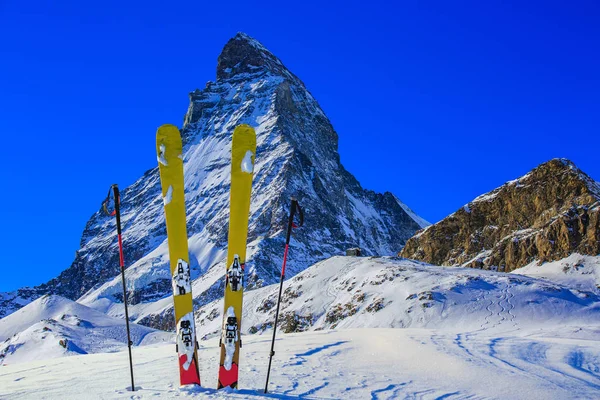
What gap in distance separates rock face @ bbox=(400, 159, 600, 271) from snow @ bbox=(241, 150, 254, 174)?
73278 millimetres

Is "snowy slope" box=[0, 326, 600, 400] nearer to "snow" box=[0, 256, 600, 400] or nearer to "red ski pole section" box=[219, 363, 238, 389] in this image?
"snow" box=[0, 256, 600, 400]

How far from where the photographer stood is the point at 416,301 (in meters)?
56.2

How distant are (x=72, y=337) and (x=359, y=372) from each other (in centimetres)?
7093

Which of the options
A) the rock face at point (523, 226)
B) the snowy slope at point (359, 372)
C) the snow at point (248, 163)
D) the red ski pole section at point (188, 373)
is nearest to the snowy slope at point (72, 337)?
the rock face at point (523, 226)

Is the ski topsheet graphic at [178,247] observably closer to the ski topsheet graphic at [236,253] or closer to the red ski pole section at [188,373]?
the red ski pole section at [188,373]

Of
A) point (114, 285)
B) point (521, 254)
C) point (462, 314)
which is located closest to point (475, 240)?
point (521, 254)

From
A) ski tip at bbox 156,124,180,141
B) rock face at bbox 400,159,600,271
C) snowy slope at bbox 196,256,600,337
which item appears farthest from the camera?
rock face at bbox 400,159,600,271

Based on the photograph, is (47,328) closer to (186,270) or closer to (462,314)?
(462,314)

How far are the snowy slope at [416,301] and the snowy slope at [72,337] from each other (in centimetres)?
1955

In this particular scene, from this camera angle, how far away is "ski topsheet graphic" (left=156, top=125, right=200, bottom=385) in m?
15.8

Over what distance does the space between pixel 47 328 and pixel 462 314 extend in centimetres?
5663

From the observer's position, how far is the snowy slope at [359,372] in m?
15.5

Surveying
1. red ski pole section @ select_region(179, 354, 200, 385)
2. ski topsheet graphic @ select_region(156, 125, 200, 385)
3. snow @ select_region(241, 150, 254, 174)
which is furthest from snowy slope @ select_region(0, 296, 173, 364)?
snow @ select_region(241, 150, 254, 174)

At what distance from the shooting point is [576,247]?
265ft
